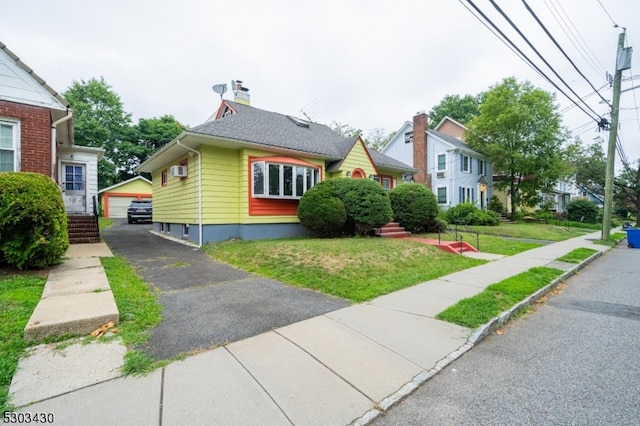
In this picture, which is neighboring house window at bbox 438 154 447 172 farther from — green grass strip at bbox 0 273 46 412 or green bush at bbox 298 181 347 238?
green grass strip at bbox 0 273 46 412

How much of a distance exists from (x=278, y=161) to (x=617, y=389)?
1009 centimetres

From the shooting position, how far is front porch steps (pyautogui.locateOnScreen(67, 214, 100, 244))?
1028 centimetres

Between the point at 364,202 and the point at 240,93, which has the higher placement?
the point at 240,93

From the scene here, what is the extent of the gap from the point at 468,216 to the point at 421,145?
8067 millimetres

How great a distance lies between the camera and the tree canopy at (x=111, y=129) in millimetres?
32719

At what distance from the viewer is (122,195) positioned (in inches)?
1099

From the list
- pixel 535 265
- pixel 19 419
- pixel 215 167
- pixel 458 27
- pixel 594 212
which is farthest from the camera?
pixel 594 212

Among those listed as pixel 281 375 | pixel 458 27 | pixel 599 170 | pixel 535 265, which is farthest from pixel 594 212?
pixel 281 375

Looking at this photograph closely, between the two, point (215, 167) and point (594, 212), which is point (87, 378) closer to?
point (215, 167)

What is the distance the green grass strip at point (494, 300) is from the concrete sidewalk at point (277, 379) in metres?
0.21

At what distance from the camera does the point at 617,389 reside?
2543 millimetres

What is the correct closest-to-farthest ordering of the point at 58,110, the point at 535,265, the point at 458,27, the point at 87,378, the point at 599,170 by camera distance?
the point at 87,378 < the point at 458,27 < the point at 535,265 < the point at 58,110 < the point at 599,170

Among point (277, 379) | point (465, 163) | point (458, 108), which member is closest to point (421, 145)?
point (465, 163)

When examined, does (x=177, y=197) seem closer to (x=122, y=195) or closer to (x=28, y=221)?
(x=28, y=221)
